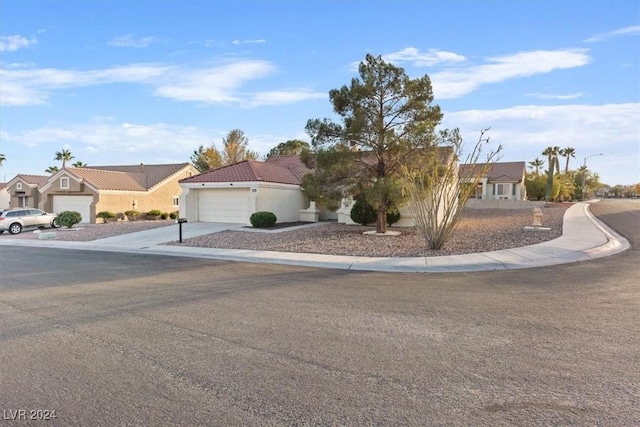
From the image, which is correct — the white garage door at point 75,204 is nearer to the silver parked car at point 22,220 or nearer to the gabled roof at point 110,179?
the gabled roof at point 110,179

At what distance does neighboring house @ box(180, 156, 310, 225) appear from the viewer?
81.4ft

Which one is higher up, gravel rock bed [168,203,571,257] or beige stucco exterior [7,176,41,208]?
beige stucco exterior [7,176,41,208]

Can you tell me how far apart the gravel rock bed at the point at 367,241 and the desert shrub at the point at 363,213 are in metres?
1.10

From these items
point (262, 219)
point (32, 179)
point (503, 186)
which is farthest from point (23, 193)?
point (503, 186)

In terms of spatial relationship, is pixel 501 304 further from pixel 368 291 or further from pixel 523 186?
pixel 523 186

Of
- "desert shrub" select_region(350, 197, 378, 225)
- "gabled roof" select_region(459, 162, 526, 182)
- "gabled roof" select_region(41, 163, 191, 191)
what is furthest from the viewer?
"gabled roof" select_region(459, 162, 526, 182)

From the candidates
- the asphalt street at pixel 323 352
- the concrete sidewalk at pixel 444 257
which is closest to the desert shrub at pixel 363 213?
the concrete sidewalk at pixel 444 257

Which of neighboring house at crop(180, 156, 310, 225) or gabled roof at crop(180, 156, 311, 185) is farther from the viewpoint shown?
gabled roof at crop(180, 156, 311, 185)

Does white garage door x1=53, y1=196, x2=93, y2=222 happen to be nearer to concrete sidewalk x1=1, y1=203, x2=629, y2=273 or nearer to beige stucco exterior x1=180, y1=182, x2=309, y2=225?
beige stucco exterior x1=180, y1=182, x2=309, y2=225

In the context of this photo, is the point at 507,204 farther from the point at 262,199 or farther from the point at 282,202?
the point at 262,199

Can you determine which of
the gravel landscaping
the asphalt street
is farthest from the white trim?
the asphalt street

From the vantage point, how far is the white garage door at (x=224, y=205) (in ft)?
84.0

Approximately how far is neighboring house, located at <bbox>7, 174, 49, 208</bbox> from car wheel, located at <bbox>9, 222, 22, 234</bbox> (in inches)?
A: 680

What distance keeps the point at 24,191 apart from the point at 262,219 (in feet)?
109
